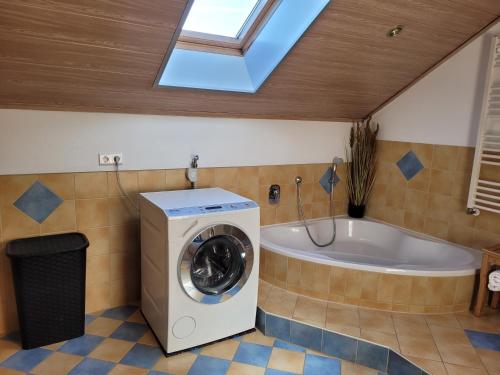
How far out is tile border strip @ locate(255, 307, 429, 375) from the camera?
6.91ft

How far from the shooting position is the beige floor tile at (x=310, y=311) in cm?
239

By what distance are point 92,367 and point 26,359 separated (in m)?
0.39

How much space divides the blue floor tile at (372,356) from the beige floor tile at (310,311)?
0.26 meters

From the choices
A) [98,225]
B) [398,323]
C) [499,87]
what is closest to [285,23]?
[499,87]

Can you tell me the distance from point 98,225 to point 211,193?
2.58 ft

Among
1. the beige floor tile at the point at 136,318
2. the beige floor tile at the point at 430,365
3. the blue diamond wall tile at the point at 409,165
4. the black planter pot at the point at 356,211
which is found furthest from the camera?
the black planter pot at the point at 356,211

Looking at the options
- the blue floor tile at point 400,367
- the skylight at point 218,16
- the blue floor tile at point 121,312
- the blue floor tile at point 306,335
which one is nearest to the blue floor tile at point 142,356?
the blue floor tile at point 121,312

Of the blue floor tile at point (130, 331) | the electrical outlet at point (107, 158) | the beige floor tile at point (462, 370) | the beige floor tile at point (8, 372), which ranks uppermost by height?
the electrical outlet at point (107, 158)

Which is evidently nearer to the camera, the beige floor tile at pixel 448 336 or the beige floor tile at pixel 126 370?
the beige floor tile at pixel 126 370

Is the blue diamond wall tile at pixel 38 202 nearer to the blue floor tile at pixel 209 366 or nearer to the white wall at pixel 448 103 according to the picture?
the blue floor tile at pixel 209 366

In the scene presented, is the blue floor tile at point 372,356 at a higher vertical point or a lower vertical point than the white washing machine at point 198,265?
lower

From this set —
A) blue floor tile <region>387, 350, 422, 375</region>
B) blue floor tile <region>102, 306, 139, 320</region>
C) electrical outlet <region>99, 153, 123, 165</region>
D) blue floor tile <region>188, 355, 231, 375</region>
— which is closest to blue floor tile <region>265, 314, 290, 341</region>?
blue floor tile <region>188, 355, 231, 375</region>

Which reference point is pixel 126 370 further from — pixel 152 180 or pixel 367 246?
pixel 367 246

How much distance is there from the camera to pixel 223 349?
234 centimetres
